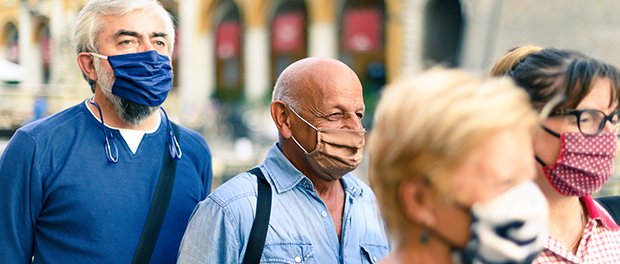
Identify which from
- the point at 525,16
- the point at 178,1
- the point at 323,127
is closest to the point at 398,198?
the point at 323,127

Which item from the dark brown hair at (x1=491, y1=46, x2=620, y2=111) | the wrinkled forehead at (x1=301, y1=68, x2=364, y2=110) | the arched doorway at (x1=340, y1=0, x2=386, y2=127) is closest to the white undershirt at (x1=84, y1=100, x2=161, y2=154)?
the wrinkled forehead at (x1=301, y1=68, x2=364, y2=110)

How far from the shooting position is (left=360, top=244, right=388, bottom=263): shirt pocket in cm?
193

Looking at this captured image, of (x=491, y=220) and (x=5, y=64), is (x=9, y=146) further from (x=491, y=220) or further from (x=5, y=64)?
(x=5, y=64)

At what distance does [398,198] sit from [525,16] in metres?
14.6

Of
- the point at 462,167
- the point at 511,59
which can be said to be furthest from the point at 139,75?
the point at 462,167

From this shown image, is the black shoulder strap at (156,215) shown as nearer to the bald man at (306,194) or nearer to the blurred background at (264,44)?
the bald man at (306,194)

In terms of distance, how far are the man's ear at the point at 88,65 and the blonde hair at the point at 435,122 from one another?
1764mm

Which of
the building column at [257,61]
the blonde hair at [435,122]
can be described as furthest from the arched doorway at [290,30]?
the blonde hair at [435,122]

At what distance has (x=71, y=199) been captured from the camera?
2045mm

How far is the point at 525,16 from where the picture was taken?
14.0 m

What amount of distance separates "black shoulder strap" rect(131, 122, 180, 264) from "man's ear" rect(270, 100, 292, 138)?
614 millimetres

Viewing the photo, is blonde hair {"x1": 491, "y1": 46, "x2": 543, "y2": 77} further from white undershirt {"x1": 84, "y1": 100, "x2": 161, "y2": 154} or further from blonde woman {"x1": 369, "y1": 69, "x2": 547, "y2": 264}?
white undershirt {"x1": 84, "y1": 100, "x2": 161, "y2": 154}

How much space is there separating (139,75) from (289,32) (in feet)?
64.9

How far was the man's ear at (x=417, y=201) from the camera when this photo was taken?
1.04 meters
